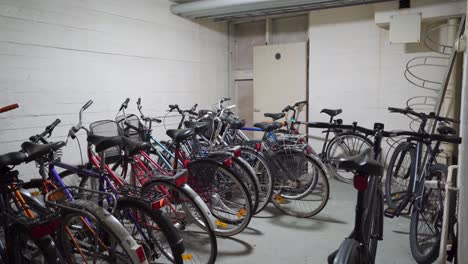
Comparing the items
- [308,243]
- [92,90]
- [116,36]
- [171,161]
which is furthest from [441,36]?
[92,90]

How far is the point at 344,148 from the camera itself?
429 centimetres

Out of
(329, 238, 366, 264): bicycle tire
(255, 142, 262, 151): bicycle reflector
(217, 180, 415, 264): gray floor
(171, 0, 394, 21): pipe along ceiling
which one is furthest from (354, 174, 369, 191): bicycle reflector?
(171, 0, 394, 21): pipe along ceiling

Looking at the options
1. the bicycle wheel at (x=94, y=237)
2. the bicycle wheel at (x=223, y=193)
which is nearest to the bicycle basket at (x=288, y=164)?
the bicycle wheel at (x=223, y=193)

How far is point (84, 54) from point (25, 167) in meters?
1.14

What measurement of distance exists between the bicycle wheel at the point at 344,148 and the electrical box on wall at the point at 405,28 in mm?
1199

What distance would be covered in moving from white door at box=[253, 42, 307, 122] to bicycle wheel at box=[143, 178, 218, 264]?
257 cm

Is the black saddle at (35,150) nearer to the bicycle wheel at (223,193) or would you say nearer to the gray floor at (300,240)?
the bicycle wheel at (223,193)

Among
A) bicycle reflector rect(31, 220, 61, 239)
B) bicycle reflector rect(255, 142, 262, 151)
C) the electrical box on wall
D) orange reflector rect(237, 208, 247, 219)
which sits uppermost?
the electrical box on wall

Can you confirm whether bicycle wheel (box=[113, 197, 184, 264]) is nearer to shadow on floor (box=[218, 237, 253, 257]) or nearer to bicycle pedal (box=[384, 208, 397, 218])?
shadow on floor (box=[218, 237, 253, 257])

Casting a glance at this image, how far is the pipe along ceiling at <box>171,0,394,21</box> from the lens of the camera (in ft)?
12.2

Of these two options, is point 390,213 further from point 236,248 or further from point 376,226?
point 236,248

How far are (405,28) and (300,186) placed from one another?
82.3 inches

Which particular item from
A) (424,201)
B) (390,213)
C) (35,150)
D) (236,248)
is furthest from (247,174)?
(35,150)

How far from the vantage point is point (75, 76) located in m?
3.06
